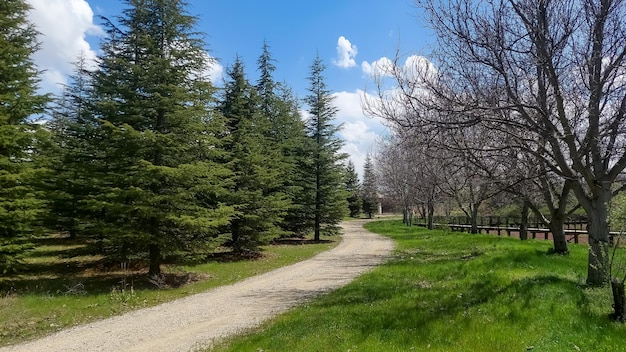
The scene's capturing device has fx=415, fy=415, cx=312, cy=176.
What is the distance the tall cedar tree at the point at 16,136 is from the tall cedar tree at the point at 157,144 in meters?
1.81

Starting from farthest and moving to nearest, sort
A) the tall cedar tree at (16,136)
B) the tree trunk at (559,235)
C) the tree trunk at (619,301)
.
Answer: the tree trunk at (559,235), the tall cedar tree at (16,136), the tree trunk at (619,301)

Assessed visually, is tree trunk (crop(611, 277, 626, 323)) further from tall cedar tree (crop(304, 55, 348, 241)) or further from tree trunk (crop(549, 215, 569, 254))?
tall cedar tree (crop(304, 55, 348, 241))

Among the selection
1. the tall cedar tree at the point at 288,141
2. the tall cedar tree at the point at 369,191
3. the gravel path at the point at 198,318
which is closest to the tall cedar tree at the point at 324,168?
the tall cedar tree at the point at 288,141

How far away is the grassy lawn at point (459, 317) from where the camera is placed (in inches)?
235

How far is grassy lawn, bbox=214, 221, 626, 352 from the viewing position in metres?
5.96

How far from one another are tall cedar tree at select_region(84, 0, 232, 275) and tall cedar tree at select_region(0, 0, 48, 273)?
181cm

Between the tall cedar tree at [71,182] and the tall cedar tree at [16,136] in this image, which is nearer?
the tall cedar tree at [16,136]

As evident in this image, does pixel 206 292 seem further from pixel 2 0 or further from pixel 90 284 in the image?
pixel 2 0

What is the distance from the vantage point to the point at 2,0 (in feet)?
45.6

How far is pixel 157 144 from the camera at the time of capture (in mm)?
12922

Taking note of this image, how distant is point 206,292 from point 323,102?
21180mm

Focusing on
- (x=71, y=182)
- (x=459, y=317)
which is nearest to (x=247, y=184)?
(x=71, y=182)

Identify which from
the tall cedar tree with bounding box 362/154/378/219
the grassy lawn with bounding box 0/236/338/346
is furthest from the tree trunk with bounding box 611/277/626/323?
the tall cedar tree with bounding box 362/154/378/219

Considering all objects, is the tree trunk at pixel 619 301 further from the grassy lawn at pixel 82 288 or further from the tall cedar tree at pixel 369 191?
the tall cedar tree at pixel 369 191
